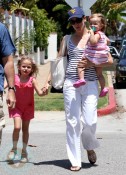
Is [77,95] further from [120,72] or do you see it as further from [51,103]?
[120,72]

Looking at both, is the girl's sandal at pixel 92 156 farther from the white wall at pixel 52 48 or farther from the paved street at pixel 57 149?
the white wall at pixel 52 48

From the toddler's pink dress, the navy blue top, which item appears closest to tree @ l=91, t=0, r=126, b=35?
the toddler's pink dress

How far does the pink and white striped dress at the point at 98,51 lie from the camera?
6.47 metres

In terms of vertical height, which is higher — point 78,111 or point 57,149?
point 78,111

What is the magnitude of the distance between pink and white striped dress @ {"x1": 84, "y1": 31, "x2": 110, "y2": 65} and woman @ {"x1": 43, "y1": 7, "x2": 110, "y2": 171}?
0.26ft

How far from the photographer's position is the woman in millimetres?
6449

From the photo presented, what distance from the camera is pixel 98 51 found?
21.4 feet

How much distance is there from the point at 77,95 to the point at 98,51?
0.62 m

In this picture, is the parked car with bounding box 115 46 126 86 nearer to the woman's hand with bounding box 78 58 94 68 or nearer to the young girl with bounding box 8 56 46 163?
the young girl with bounding box 8 56 46 163

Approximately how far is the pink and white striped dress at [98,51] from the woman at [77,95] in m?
0.08

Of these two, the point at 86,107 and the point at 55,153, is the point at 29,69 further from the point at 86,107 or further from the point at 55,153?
the point at 55,153

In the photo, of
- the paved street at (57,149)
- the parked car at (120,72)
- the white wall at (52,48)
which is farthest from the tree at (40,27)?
the paved street at (57,149)

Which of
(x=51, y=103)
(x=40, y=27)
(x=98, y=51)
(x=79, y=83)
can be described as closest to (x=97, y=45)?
(x=98, y=51)

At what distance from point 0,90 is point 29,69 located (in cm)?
188
